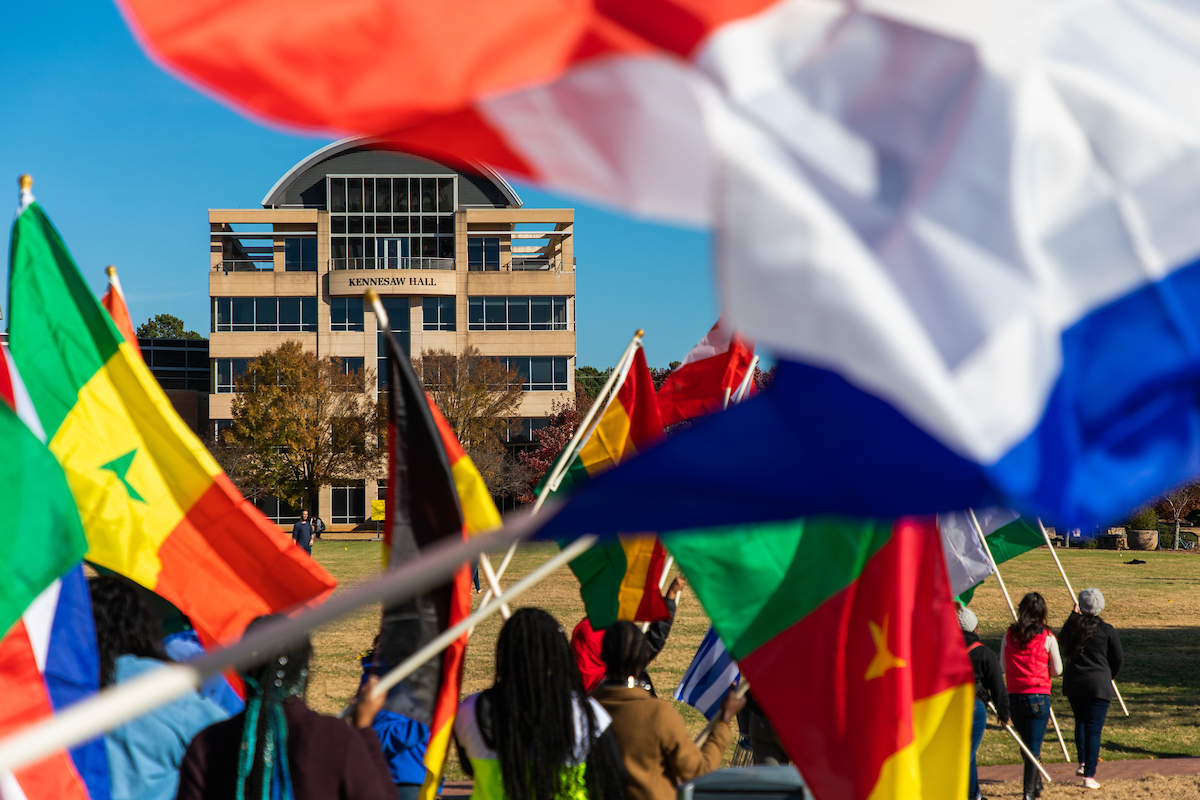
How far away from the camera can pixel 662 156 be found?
176 centimetres

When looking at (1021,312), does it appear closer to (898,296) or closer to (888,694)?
(898,296)

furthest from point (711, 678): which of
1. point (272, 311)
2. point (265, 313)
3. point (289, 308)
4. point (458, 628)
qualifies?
point (265, 313)

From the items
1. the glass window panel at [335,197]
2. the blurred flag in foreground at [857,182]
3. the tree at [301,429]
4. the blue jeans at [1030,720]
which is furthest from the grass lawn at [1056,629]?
the glass window panel at [335,197]

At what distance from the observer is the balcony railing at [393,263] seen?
189 ft

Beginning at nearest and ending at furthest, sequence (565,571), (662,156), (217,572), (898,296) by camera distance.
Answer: (898,296), (662,156), (217,572), (565,571)

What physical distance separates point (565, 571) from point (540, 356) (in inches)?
1198

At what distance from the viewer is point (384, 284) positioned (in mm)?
56000

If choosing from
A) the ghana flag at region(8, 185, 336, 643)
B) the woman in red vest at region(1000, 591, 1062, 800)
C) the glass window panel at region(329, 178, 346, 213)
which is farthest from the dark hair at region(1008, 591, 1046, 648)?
the glass window panel at region(329, 178, 346, 213)

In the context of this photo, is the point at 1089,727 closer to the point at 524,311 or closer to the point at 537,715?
the point at 537,715

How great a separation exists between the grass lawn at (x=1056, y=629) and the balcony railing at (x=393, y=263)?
29.5 m

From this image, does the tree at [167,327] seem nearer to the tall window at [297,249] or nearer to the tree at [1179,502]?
the tall window at [297,249]

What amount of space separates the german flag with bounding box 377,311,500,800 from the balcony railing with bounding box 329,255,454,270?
178 feet

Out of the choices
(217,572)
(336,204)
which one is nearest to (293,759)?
(217,572)

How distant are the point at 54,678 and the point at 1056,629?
1578 centimetres
